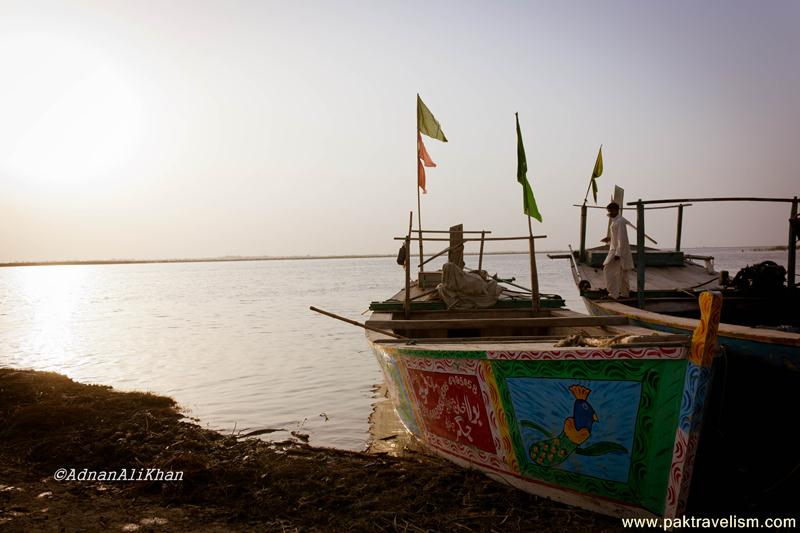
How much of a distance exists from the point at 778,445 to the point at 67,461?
6.41 meters

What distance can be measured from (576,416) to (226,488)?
2943 millimetres

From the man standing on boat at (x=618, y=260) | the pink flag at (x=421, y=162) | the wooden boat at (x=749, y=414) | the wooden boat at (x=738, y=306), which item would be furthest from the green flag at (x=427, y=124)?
the wooden boat at (x=749, y=414)

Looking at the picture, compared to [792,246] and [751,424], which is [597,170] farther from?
[751,424]

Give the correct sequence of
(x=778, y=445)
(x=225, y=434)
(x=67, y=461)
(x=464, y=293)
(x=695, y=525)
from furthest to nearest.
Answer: (x=464, y=293) → (x=225, y=434) → (x=67, y=461) → (x=778, y=445) → (x=695, y=525)

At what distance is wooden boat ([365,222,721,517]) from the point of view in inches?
126

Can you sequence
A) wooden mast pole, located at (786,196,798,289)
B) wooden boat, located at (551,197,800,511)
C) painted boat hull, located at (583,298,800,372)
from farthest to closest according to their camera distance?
wooden mast pole, located at (786,196,798,289), wooden boat, located at (551,197,800,511), painted boat hull, located at (583,298,800,372)

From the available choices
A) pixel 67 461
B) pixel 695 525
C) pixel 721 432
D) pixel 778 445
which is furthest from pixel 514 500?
pixel 67 461

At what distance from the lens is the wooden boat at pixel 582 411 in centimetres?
319

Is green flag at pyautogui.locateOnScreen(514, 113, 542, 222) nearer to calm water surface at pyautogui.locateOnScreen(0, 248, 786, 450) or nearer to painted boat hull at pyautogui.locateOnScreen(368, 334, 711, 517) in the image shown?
painted boat hull at pyautogui.locateOnScreen(368, 334, 711, 517)

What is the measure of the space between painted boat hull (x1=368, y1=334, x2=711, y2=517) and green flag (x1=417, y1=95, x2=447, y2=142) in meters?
6.28

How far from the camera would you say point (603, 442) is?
11.6 feet

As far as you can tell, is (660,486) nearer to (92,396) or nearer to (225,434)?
(225,434)

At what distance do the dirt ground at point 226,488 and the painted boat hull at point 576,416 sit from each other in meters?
0.22

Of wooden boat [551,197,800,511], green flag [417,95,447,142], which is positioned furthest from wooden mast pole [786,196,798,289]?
green flag [417,95,447,142]
